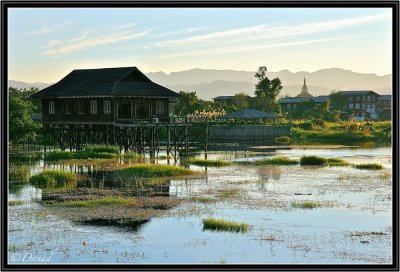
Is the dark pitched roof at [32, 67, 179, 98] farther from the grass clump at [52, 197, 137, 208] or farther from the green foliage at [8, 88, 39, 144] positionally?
the grass clump at [52, 197, 137, 208]

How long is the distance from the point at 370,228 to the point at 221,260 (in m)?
5.74

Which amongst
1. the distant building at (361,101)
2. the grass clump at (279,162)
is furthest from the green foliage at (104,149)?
the distant building at (361,101)

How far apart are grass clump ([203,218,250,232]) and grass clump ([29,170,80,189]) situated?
9452 millimetres

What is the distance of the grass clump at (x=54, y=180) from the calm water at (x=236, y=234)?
0.81m

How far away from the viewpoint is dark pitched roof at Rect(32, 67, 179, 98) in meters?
41.5

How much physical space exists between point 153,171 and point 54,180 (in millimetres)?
5459

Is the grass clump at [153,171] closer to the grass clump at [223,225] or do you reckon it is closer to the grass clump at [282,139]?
the grass clump at [223,225]

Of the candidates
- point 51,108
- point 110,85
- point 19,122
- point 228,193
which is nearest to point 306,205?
point 228,193

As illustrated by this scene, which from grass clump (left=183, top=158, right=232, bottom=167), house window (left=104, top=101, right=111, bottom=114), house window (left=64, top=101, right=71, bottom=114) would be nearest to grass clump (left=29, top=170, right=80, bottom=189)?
grass clump (left=183, top=158, right=232, bottom=167)

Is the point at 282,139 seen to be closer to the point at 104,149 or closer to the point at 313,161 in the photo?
the point at 313,161

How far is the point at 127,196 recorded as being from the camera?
23.0 metres

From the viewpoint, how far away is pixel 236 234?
1700 cm

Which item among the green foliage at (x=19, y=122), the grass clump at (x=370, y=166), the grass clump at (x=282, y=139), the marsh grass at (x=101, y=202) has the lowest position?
the marsh grass at (x=101, y=202)

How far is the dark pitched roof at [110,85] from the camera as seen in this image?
4150cm
